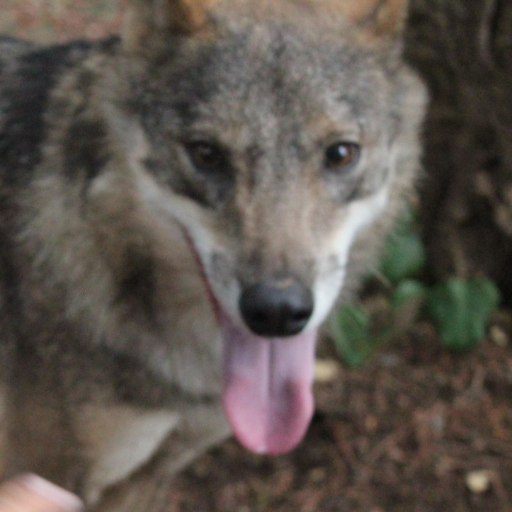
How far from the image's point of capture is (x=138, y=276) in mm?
2629

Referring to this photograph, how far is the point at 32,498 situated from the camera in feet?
2.62

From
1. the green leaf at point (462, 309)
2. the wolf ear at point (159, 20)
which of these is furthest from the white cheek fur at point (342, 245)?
the green leaf at point (462, 309)

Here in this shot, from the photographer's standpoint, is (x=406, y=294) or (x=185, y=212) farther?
(x=406, y=294)

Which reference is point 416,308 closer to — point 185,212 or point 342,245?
point 342,245

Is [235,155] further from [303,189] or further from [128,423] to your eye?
[128,423]

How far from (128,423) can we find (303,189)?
1128 millimetres

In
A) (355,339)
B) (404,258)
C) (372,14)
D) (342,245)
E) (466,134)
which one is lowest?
(355,339)

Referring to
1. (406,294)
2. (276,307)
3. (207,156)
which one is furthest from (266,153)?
(406,294)

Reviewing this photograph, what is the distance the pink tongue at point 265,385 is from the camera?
7.98 ft

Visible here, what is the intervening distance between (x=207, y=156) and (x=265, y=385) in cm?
77

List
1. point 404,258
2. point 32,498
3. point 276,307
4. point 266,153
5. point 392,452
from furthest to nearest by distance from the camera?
point 404,258, point 392,452, point 266,153, point 276,307, point 32,498

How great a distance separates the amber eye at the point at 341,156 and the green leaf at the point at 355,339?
1729 millimetres

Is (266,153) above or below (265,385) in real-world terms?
above

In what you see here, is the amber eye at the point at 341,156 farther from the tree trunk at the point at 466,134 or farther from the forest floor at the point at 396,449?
the forest floor at the point at 396,449
